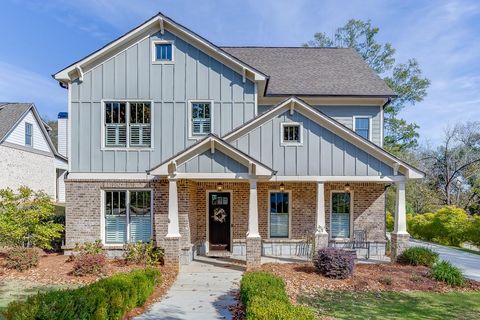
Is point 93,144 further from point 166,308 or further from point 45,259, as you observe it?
point 166,308

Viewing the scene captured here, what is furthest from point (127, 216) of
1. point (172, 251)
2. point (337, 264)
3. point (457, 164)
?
point (457, 164)

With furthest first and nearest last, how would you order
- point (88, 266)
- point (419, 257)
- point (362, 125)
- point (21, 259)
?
point (362, 125) → point (419, 257) → point (21, 259) → point (88, 266)

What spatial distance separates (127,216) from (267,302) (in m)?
8.60

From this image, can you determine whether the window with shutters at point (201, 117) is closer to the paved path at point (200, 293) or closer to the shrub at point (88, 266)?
the paved path at point (200, 293)

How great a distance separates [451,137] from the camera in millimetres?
37031

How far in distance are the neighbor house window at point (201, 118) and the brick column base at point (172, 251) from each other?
4.11 meters

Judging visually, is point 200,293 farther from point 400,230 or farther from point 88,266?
point 400,230

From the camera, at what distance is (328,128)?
11.9m

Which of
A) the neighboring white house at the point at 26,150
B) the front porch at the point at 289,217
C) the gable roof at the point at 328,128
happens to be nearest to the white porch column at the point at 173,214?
the front porch at the point at 289,217

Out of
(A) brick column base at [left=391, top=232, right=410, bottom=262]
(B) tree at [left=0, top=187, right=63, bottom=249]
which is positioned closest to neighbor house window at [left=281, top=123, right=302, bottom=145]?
(A) brick column base at [left=391, top=232, right=410, bottom=262]

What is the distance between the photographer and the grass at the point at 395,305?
24.1 ft

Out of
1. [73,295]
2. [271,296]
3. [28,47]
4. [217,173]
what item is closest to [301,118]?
[217,173]

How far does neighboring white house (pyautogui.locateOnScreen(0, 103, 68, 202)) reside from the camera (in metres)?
21.6

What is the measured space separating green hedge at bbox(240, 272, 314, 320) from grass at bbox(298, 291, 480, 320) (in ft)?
4.88
